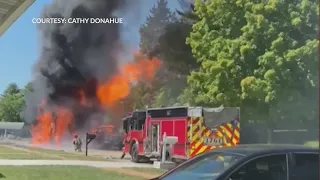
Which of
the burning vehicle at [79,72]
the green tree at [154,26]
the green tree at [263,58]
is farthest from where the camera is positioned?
the burning vehicle at [79,72]

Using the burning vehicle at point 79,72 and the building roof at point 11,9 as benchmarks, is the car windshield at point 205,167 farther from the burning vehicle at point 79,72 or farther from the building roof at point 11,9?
the burning vehicle at point 79,72

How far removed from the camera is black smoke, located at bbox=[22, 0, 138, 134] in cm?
3562

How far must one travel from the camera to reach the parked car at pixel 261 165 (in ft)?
17.3

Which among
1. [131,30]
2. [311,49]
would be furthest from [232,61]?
[131,30]

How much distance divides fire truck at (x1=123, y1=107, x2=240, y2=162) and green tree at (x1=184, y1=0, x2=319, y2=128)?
6.65 ft

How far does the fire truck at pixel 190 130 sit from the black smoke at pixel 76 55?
1577cm

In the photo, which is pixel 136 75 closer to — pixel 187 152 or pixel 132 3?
pixel 132 3

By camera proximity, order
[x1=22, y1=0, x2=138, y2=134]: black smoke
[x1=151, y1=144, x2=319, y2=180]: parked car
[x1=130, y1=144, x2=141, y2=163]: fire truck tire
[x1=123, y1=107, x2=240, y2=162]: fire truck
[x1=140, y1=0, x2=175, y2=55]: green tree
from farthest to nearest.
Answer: [x1=22, y1=0, x2=138, y2=134]: black smoke
[x1=140, y1=0, x2=175, y2=55]: green tree
[x1=130, y1=144, x2=141, y2=163]: fire truck tire
[x1=123, y1=107, x2=240, y2=162]: fire truck
[x1=151, y1=144, x2=319, y2=180]: parked car

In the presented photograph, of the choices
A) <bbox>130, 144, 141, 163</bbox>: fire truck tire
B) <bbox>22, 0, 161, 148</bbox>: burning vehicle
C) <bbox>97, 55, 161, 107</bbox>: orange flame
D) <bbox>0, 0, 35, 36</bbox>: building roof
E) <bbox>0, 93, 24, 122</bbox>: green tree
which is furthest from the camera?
<bbox>0, 93, 24, 122</bbox>: green tree

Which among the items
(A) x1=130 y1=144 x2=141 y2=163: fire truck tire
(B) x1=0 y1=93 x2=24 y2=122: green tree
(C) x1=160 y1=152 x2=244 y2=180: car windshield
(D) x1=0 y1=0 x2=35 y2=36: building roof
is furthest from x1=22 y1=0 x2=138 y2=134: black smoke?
(C) x1=160 y1=152 x2=244 y2=180: car windshield

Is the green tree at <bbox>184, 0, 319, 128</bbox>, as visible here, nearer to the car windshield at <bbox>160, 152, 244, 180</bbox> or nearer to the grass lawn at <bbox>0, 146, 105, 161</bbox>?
the grass lawn at <bbox>0, 146, 105, 161</bbox>

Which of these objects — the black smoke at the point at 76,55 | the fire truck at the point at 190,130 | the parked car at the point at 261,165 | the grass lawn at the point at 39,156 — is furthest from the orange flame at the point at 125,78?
the parked car at the point at 261,165

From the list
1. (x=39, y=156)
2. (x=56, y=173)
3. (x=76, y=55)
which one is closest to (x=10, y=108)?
(x=76, y=55)

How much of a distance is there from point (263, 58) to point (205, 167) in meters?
13.4
